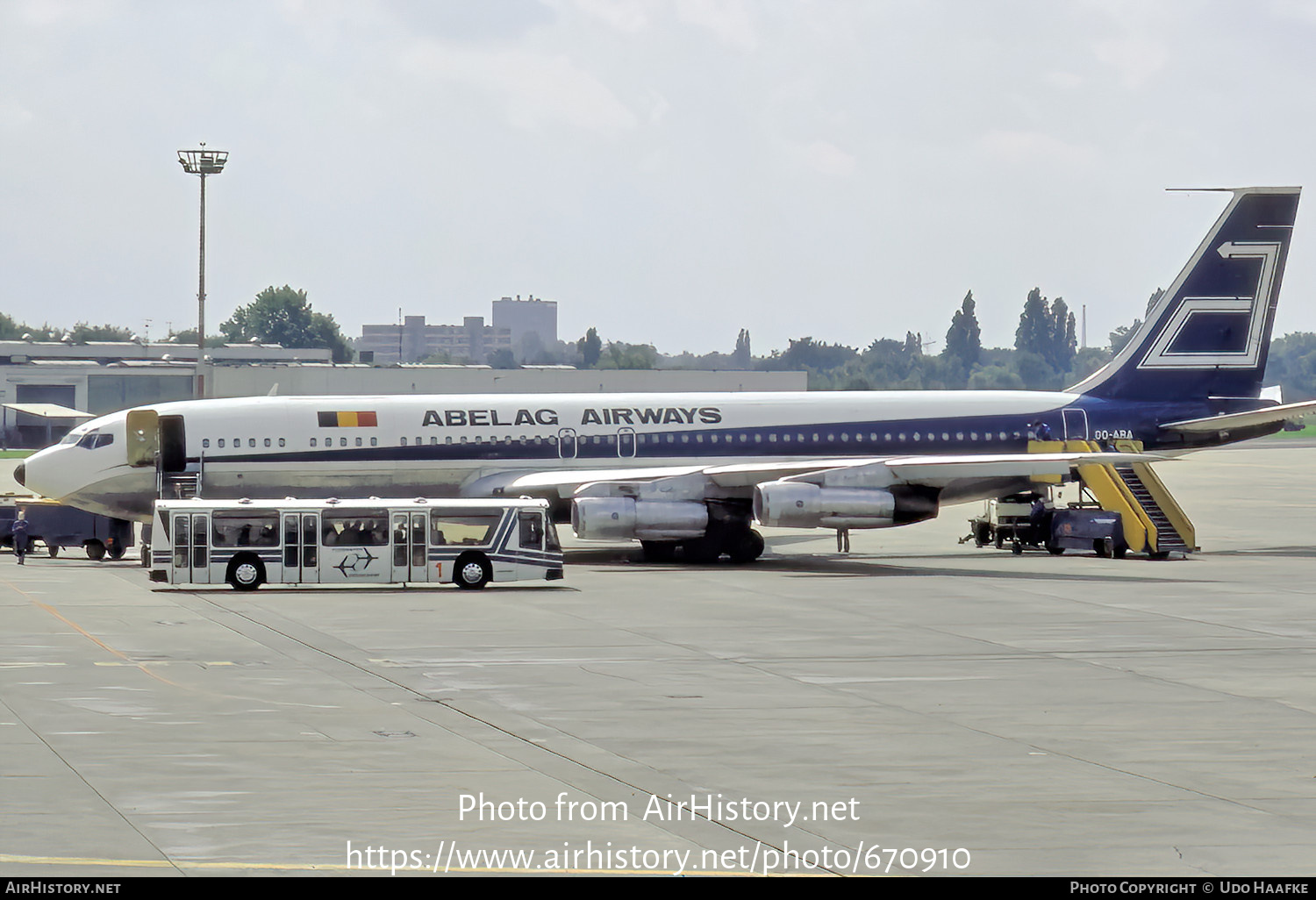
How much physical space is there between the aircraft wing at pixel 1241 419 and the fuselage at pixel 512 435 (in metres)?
0.49

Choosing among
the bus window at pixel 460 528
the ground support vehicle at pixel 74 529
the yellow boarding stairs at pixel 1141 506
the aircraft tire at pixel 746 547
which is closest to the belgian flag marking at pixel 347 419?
the ground support vehicle at pixel 74 529

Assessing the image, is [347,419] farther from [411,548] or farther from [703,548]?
[703,548]

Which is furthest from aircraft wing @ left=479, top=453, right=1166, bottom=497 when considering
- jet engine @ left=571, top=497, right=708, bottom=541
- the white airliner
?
jet engine @ left=571, top=497, right=708, bottom=541

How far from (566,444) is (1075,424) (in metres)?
16.6

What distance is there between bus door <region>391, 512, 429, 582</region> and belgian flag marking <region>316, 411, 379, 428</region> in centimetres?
923

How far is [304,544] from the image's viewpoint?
126ft

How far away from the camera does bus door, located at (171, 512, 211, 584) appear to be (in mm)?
38344

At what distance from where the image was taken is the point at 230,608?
113ft

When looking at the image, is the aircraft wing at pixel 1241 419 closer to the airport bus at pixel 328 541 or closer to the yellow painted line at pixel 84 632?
the airport bus at pixel 328 541

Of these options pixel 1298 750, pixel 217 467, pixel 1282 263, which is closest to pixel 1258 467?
pixel 1282 263
